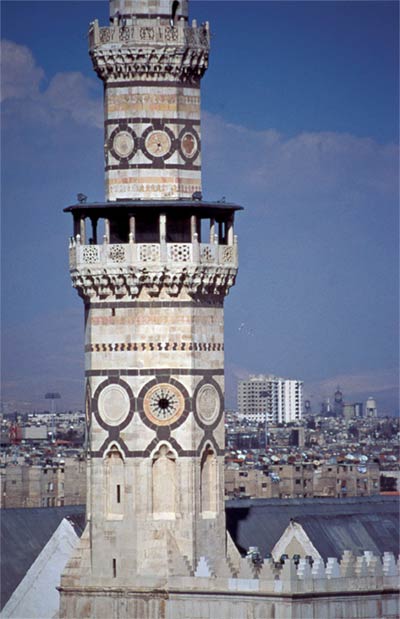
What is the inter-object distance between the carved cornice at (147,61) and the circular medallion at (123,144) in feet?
3.43

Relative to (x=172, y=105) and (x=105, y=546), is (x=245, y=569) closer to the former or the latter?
(x=105, y=546)

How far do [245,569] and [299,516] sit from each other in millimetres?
12514

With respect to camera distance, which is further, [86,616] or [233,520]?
[233,520]

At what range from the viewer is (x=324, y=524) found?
62.3 meters

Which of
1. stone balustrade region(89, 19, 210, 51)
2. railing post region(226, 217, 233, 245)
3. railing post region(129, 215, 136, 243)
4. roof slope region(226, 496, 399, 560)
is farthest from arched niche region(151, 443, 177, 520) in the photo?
stone balustrade region(89, 19, 210, 51)

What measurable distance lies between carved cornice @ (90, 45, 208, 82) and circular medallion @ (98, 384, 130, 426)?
5736 millimetres

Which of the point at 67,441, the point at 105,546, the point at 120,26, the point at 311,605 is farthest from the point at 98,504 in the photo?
the point at 67,441

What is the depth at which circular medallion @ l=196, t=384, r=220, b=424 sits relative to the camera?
171 feet

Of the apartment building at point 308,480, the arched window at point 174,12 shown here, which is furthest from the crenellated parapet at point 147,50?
the apartment building at point 308,480

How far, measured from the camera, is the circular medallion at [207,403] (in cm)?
5216

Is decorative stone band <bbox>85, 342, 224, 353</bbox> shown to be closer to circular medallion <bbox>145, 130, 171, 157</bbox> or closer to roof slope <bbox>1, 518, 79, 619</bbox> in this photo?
circular medallion <bbox>145, 130, 171, 157</bbox>

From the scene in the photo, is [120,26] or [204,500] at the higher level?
[120,26]

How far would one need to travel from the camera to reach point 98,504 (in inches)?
2055

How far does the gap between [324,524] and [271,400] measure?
74.6 meters
